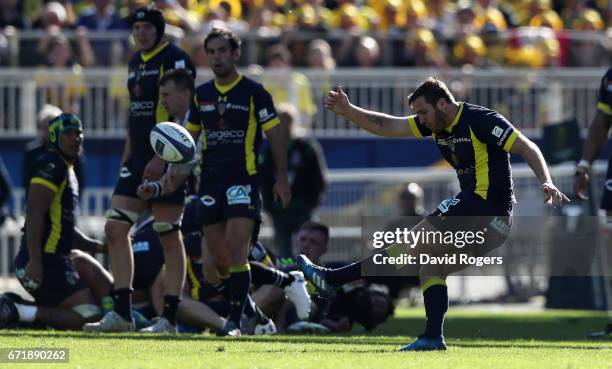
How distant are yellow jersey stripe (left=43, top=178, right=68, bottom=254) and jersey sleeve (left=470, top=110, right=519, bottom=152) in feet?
13.7

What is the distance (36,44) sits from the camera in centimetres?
2302

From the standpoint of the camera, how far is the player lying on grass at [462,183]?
1051cm

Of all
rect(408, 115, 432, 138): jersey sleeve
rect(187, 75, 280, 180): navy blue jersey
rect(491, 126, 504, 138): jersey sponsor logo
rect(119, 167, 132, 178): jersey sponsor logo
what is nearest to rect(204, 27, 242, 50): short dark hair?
rect(187, 75, 280, 180): navy blue jersey

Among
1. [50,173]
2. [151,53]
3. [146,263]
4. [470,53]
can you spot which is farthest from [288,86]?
[50,173]

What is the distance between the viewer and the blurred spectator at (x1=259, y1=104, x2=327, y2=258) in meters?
18.6

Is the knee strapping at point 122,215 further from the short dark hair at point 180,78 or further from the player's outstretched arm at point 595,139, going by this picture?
the player's outstretched arm at point 595,139

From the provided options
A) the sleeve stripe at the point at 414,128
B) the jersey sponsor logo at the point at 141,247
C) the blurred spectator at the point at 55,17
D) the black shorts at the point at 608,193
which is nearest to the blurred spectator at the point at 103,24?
the blurred spectator at the point at 55,17

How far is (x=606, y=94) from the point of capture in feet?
44.2

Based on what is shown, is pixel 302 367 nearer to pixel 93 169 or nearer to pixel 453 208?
pixel 453 208

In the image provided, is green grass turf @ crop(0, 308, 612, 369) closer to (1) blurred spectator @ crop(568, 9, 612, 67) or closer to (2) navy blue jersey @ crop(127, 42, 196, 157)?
(2) navy blue jersey @ crop(127, 42, 196, 157)

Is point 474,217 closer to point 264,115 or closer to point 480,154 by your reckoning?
point 480,154

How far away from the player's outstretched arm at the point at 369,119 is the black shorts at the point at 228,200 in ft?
5.22

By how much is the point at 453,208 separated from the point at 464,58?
13.8 meters

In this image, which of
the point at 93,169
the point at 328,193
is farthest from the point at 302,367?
the point at 93,169
